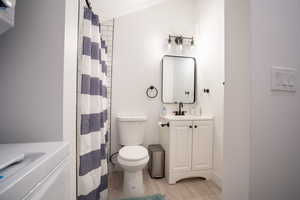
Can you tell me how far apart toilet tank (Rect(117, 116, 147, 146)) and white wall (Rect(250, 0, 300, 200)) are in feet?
4.58

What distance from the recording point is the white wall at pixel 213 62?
1.66 metres

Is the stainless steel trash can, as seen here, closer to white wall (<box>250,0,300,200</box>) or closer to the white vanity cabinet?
the white vanity cabinet

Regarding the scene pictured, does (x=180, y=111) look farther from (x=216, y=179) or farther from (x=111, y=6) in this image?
(x=111, y=6)

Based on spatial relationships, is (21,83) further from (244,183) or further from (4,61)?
(244,183)

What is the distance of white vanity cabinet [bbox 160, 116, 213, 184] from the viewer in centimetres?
165

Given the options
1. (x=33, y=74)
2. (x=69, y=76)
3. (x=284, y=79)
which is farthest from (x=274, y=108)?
(x=33, y=74)

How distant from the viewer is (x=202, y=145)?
173 cm

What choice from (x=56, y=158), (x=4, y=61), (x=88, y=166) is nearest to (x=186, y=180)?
(x=88, y=166)

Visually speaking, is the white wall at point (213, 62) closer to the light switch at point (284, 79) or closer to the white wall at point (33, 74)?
the light switch at point (284, 79)

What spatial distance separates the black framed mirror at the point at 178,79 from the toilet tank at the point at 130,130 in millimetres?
600

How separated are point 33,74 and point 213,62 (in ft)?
6.46

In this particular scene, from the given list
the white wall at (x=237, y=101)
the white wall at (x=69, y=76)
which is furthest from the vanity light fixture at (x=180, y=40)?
the white wall at (x=69, y=76)

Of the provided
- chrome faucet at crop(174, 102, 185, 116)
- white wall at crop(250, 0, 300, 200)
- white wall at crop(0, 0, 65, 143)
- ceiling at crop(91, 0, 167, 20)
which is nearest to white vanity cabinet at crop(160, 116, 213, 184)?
chrome faucet at crop(174, 102, 185, 116)

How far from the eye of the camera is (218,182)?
5.31 feet
